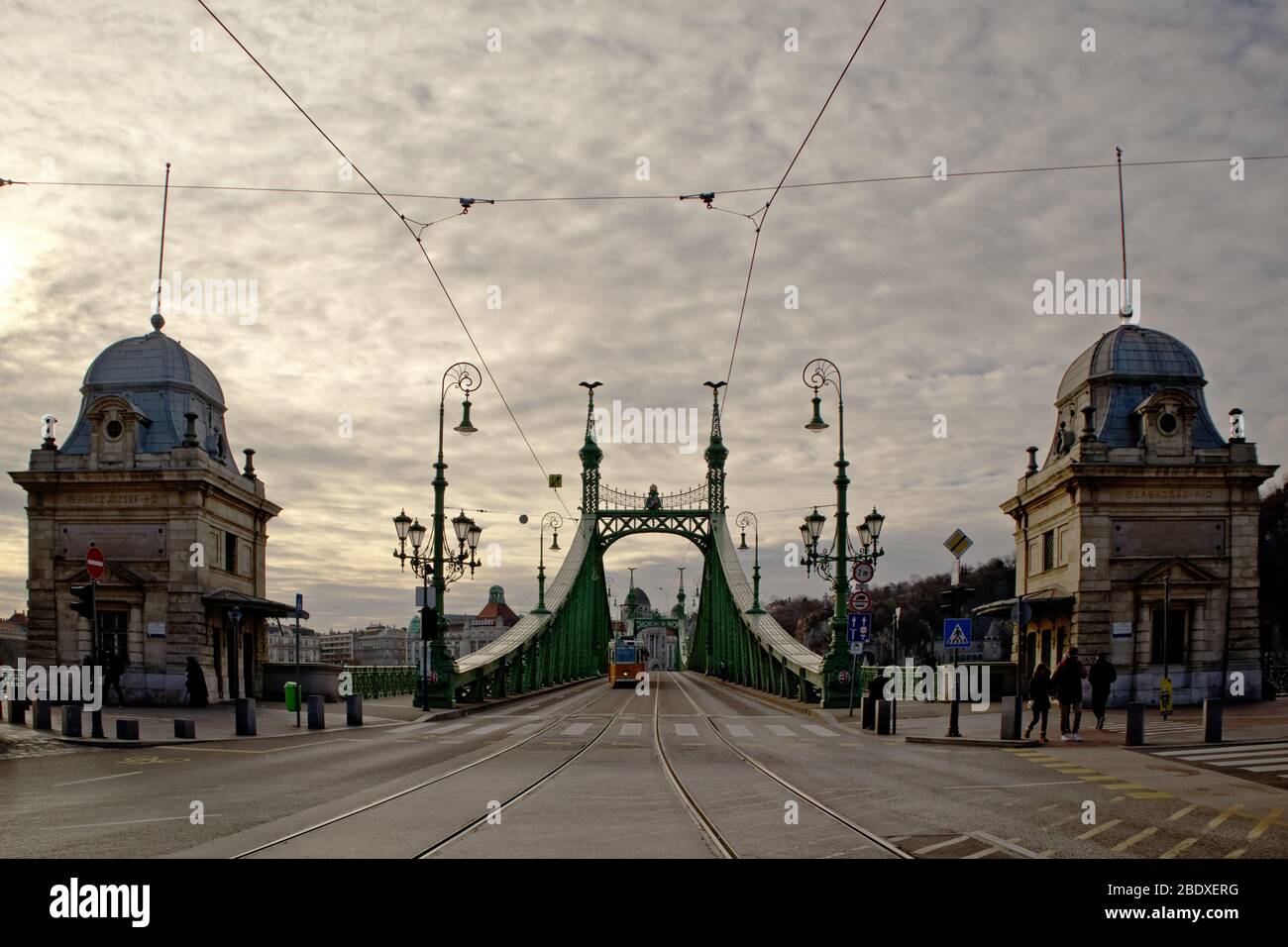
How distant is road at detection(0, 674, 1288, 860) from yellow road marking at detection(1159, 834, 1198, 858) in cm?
3

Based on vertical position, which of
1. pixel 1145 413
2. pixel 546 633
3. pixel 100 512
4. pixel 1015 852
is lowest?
pixel 546 633

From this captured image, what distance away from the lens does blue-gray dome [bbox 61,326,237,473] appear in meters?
34.5

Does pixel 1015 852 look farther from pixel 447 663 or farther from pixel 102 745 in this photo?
pixel 447 663

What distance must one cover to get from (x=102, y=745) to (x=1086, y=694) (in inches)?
1019

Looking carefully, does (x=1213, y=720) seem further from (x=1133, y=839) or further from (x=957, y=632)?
(x=1133, y=839)

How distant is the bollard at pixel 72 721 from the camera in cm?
2284

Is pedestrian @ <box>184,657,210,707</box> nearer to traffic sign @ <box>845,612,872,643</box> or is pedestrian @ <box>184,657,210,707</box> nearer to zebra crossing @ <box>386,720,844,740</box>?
zebra crossing @ <box>386,720,844,740</box>

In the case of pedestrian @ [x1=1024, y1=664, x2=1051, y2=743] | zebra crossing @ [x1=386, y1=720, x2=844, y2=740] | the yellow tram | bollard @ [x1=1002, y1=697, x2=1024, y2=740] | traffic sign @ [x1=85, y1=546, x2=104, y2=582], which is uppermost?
traffic sign @ [x1=85, y1=546, x2=104, y2=582]

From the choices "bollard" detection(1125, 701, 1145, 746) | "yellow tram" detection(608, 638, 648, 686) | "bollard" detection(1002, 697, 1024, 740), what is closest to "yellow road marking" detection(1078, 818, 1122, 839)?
"bollard" detection(1125, 701, 1145, 746)

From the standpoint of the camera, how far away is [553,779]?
15.1 meters

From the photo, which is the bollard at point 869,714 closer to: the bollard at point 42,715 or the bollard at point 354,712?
the bollard at point 354,712
